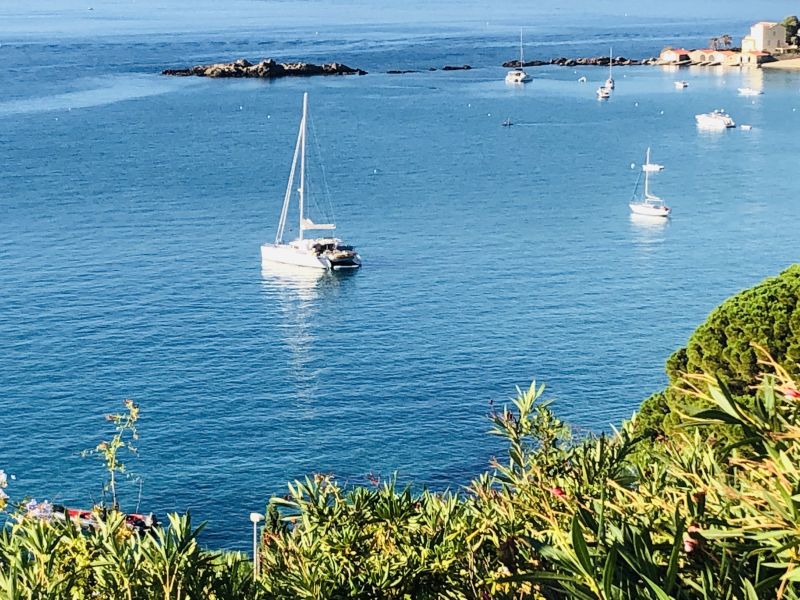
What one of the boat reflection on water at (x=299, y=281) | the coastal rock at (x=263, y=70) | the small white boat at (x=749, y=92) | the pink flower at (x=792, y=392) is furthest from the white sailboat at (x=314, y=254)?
the coastal rock at (x=263, y=70)

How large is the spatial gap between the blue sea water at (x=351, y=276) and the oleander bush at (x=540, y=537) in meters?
16.4

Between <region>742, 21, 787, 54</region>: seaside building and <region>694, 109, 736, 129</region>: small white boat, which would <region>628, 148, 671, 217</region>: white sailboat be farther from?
<region>742, 21, 787, 54</region>: seaside building

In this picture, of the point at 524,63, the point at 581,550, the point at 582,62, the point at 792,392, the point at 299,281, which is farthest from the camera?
the point at 582,62

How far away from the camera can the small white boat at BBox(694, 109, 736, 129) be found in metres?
69.4

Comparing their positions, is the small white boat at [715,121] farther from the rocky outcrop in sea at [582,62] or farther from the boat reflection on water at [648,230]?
the rocky outcrop in sea at [582,62]

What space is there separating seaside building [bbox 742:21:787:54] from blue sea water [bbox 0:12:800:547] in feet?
78.3

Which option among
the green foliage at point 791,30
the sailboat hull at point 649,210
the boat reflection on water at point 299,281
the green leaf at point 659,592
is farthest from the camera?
the green foliage at point 791,30

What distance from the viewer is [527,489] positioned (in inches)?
240

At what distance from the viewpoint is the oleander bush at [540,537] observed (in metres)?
3.89

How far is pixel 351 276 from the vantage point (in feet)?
131

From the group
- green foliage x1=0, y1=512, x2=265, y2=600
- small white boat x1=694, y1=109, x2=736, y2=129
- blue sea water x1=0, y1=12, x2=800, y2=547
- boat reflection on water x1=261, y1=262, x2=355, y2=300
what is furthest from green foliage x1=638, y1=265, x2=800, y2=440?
small white boat x1=694, y1=109, x2=736, y2=129

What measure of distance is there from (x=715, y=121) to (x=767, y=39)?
39576 millimetres

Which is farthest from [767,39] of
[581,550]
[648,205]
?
[581,550]

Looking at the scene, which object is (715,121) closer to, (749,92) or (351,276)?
(749,92)
